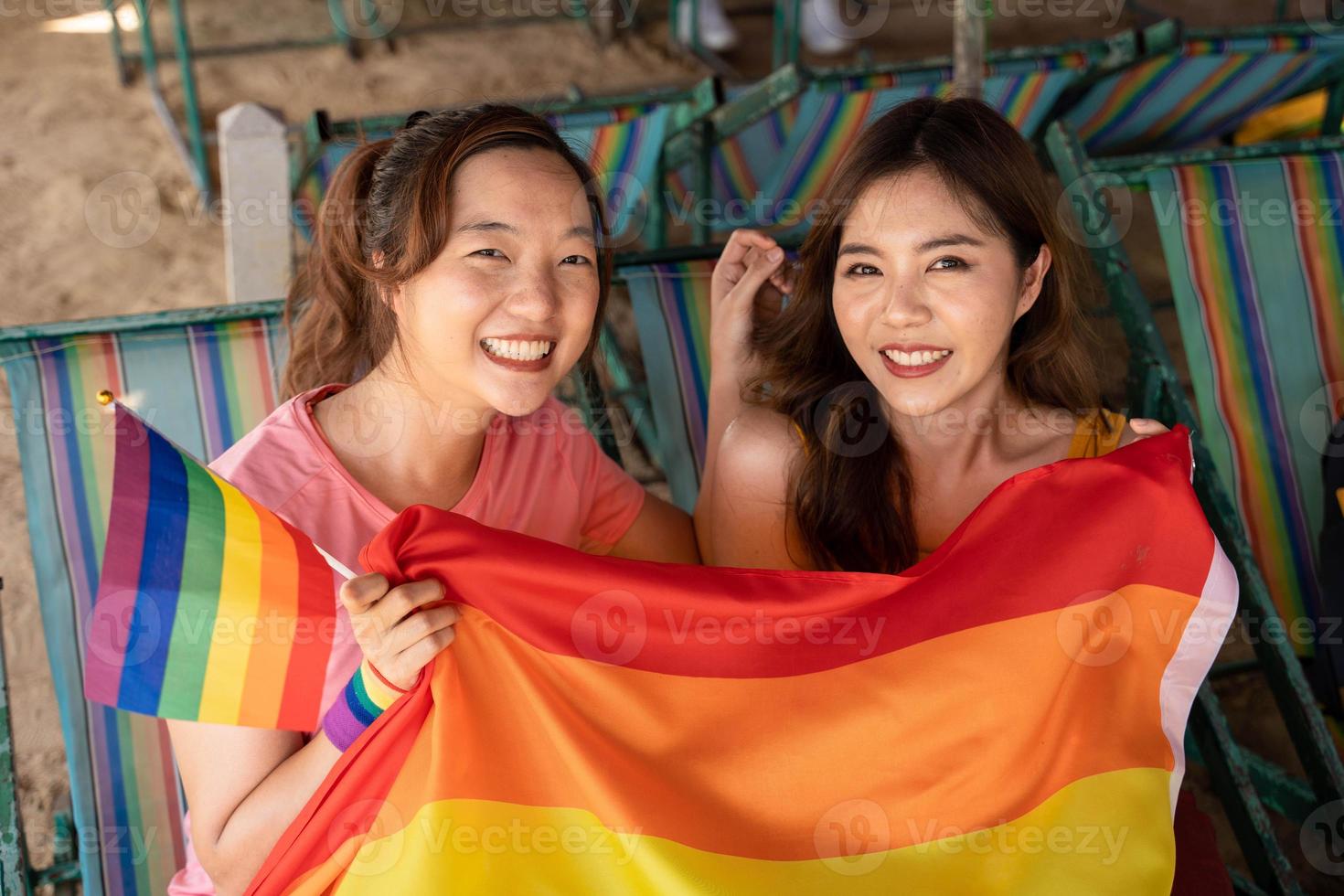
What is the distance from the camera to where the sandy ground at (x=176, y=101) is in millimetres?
3418

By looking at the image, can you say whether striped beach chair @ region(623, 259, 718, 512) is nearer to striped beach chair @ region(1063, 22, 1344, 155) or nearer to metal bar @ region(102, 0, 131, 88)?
striped beach chair @ region(1063, 22, 1344, 155)

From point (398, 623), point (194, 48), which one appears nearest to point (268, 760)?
point (398, 623)

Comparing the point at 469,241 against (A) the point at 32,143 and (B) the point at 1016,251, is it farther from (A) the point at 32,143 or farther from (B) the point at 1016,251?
(A) the point at 32,143

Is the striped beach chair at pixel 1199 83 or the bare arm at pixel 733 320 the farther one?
the striped beach chair at pixel 1199 83

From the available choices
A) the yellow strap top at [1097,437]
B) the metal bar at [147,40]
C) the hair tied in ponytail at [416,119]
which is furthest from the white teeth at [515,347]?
the metal bar at [147,40]

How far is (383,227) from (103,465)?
957 mm

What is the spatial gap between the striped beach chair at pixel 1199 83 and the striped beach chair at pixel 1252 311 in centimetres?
51

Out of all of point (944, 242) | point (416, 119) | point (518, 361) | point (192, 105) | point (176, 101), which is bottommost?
point (518, 361)

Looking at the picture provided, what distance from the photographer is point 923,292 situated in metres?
2.03

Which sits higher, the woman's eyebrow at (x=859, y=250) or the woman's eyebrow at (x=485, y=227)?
the woman's eyebrow at (x=485, y=227)

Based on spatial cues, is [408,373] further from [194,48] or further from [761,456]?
[194,48]

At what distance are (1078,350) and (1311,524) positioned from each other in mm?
881

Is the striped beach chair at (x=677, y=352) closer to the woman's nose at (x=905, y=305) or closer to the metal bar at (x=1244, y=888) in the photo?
the woman's nose at (x=905, y=305)

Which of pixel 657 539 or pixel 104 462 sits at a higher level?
pixel 104 462
